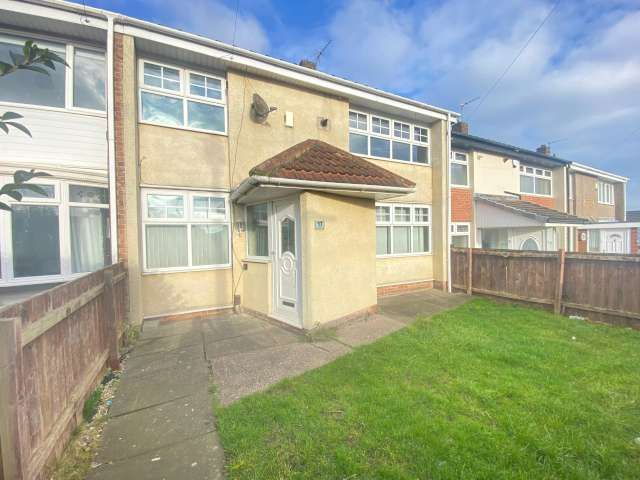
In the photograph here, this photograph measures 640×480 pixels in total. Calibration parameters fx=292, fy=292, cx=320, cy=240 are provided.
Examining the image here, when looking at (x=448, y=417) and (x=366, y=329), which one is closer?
(x=448, y=417)

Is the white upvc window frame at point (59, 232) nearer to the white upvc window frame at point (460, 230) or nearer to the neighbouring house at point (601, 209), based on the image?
the white upvc window frame at point (460, 230)

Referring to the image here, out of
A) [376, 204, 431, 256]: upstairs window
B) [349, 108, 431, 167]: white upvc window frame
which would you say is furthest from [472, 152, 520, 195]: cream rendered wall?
[376, 204, 431, 256]: upstairs window

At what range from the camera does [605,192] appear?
19641 mm

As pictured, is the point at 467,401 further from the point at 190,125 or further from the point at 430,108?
the point at 430,108

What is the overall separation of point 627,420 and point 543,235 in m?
10.6

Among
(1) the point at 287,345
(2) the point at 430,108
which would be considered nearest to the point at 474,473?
(1) the point at 287,345

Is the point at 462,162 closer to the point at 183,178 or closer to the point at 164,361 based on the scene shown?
the point at 183,178

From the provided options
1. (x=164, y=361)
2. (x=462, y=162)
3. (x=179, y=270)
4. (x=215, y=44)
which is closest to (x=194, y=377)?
(x=164, y=361)

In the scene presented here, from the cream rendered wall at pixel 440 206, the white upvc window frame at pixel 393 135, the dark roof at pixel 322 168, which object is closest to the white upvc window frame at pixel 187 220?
the dark roof at pixel 322 168

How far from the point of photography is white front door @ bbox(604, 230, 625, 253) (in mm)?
12695

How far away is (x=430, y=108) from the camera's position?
9469 millimetres

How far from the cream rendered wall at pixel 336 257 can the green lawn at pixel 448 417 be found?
123 centimetres

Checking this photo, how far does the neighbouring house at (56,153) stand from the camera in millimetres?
5379

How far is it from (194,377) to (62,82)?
6.28 meters
